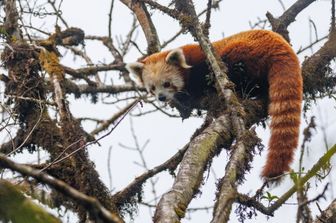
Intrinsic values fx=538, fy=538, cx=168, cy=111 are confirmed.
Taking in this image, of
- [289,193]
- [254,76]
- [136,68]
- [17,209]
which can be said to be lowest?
[17,209]

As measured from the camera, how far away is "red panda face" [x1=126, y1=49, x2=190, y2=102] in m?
5.49

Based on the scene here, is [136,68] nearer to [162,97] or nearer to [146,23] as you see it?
[162,97]

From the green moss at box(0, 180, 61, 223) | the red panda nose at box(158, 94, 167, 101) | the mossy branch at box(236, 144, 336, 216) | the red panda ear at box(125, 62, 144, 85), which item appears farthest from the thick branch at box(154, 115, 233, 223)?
the red panda ear at box(125, 62, 144, 85)

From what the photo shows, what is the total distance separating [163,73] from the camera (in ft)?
18.6

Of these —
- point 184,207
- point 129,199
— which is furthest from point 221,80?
point 184,207

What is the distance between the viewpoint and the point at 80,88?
519 centimetres

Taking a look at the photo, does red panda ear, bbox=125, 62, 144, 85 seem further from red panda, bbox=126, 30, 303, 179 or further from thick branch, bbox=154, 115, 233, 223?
thick branch, bbox=154, 115, 233, 223

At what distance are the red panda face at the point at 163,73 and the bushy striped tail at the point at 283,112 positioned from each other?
1.23 meters

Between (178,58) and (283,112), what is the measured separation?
1.83m

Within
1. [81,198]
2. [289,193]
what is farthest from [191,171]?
[81,198]

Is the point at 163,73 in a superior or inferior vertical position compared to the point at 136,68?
inferior

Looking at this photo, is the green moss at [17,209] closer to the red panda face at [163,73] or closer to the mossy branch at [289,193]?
the mossy branch at [289,193]

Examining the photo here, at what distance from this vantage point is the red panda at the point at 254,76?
3594 mm

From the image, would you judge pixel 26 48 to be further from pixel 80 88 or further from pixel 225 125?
pixel 225 125
